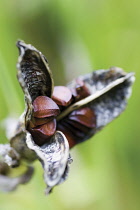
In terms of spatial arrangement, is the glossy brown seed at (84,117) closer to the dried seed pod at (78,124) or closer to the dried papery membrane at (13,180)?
the dried seed pod at (78,124)

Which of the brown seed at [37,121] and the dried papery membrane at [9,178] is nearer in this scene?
the brown seed at [37,121]

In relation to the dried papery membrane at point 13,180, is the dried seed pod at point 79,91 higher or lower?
higher

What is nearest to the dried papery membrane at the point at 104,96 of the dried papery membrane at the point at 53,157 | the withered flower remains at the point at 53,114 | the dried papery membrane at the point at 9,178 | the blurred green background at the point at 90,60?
the withered flower remains at the point at 53,114

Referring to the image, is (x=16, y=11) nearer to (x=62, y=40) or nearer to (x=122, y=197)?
(x=62, y=40)

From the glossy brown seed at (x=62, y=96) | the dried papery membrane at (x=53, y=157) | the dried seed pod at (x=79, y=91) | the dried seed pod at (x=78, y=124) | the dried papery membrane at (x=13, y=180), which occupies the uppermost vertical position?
the glossy brown seed at (x=62, y=96)

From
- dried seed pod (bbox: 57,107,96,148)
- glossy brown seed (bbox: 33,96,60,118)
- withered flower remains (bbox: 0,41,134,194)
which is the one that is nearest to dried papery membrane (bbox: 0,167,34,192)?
withered flower remains (bbox: 0,41,134,194)

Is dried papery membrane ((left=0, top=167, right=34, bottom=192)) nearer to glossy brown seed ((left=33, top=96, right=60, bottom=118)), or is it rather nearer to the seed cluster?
the seed cluster
